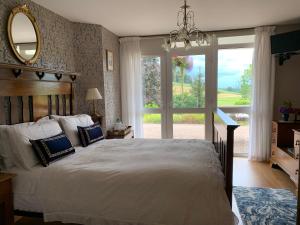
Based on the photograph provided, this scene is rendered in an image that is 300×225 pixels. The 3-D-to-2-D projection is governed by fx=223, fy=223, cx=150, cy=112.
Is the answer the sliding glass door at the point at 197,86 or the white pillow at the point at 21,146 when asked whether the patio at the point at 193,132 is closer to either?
the sliding glass door at the point at 197,86

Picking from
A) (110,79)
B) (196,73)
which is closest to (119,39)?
(110,79)

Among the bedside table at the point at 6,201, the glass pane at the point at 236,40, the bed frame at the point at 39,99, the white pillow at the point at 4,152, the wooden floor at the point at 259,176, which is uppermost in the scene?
the glass pane at the point at 236,40

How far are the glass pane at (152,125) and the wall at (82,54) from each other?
683 millimetres

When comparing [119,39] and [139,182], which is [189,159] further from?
[119,39]

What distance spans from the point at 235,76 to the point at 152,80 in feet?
5.39

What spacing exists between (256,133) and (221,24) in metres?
2.09

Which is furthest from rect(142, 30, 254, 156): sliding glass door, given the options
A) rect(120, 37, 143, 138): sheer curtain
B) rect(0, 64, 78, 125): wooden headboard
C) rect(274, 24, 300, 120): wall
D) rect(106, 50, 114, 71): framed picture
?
rect(0, 64, 78, 125): wooden headboard

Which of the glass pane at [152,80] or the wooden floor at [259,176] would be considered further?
the glass pane at [152,80]

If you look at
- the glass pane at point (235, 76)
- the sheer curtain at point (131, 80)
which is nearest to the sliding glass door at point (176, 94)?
the sheer curtain at point (131, 80)

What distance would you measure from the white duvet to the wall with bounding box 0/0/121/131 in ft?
5.57

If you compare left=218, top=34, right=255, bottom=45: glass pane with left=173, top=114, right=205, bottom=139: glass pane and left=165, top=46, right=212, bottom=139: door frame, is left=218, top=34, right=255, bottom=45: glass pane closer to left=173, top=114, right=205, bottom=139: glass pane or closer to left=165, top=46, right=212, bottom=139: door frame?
left=165, top=46, right=212, bottom=139: door frame

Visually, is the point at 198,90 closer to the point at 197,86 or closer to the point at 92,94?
the point at 197,86

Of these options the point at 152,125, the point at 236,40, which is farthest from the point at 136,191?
the point at 236,40

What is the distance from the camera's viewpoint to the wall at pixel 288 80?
13.3 feet
